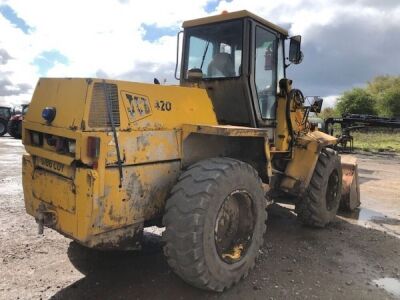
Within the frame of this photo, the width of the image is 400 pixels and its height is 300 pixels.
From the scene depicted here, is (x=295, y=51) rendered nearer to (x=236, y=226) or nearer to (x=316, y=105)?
(x=316, y=105)

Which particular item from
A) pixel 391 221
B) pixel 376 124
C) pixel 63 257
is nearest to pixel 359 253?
pixel 391 221

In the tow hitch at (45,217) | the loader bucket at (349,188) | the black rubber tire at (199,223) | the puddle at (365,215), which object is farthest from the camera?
the loader bucket at (349,188)

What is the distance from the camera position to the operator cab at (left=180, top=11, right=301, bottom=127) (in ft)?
16.8

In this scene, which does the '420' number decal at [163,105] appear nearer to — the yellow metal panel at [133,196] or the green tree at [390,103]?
the yellow metal panel at [133,196]

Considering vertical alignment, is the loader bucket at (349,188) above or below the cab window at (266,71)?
below

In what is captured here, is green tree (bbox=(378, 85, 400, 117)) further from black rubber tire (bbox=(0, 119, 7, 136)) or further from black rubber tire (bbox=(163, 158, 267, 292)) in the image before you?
black rubber tire (bbox=(163, 158, 267, 292))

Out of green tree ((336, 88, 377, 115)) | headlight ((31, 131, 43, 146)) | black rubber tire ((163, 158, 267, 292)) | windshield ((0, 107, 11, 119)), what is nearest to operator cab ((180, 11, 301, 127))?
black rubber tire ((163, 158, 267, 292))

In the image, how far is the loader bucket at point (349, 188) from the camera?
7516 mm

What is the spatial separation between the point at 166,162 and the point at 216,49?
2.00 m

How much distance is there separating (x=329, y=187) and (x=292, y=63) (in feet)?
7.01

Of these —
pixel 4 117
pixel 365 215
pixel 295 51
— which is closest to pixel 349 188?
pixel 365 215

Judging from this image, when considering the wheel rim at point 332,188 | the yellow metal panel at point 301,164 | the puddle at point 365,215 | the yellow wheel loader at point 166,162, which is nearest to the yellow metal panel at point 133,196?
the yellow wheel loader at point 166,162

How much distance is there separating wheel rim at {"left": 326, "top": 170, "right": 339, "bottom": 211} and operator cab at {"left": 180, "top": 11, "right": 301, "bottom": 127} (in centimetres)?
175

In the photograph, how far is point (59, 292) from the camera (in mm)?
3996
